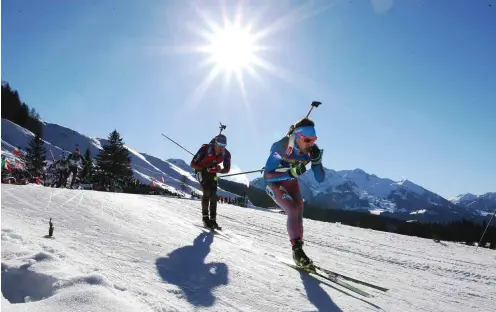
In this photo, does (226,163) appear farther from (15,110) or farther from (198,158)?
(15,110)

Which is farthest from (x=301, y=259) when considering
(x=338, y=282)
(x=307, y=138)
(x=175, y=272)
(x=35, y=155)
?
(x=35, y=155)

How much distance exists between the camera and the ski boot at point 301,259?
5371mm

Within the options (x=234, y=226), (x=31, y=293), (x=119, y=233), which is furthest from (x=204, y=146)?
(x=31, y=293)

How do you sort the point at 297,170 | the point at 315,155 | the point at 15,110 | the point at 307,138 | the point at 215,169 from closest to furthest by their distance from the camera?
the point at 297,170 → the point at 307,138 → the point at 315,155 → the point at 215,169 → the point at 15,110

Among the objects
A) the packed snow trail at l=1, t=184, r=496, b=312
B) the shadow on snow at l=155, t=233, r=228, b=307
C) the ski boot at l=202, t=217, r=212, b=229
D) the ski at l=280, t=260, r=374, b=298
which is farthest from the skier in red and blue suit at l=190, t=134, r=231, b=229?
the shadow on snow at l=155, t=233, r=228, b=307

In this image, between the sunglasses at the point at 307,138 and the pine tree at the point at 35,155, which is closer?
the sunglasses at the point at 307,138

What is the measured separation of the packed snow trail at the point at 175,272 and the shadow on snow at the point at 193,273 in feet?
0.04

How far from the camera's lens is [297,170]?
6.27 meters

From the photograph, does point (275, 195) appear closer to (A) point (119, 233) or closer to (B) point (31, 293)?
(A) point (119, 233)

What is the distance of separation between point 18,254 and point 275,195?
4.02 metres

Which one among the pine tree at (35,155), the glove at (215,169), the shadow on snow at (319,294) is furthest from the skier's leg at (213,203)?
the pine tree at (35,155)

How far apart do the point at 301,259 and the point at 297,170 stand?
4.82ft

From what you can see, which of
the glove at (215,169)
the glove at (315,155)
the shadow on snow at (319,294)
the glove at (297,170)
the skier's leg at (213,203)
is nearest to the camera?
the shadow on snow at (319,294)

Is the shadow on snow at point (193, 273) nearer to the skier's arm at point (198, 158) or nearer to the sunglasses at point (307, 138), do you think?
the sunglasses at point (307, 138)
